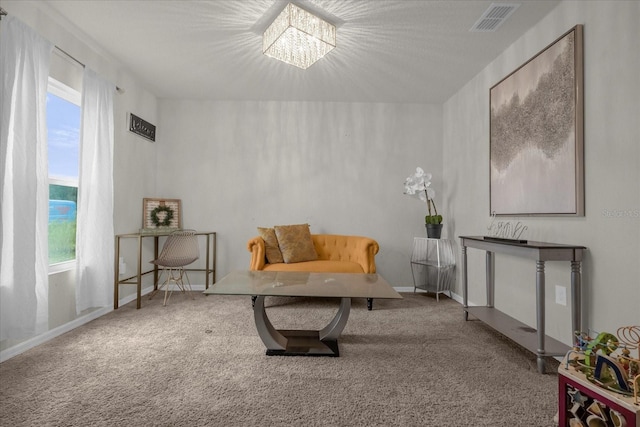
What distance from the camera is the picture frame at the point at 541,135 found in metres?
2.22

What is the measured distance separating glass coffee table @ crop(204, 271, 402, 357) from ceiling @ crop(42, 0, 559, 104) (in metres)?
2.00

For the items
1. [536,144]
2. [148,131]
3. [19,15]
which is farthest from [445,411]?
[148,131]

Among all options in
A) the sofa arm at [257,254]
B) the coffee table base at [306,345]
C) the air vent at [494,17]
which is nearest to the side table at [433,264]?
the sofa arm at [257,254]

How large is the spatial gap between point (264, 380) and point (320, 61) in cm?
287

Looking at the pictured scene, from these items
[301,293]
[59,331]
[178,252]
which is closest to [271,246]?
[178,252]

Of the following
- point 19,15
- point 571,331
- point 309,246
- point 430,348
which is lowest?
point 430,348

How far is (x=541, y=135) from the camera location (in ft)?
8.38

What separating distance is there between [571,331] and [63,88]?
14.1 ft

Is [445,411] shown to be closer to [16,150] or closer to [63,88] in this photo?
[16,150]

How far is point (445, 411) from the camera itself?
1.63m

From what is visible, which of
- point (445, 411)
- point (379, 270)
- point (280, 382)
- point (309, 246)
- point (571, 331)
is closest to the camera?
point (445, 411)

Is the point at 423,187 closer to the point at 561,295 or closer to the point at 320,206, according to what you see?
the point at 320,206

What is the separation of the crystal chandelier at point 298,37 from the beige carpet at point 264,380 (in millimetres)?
2313

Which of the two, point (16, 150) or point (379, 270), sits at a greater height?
point (16, 150)
